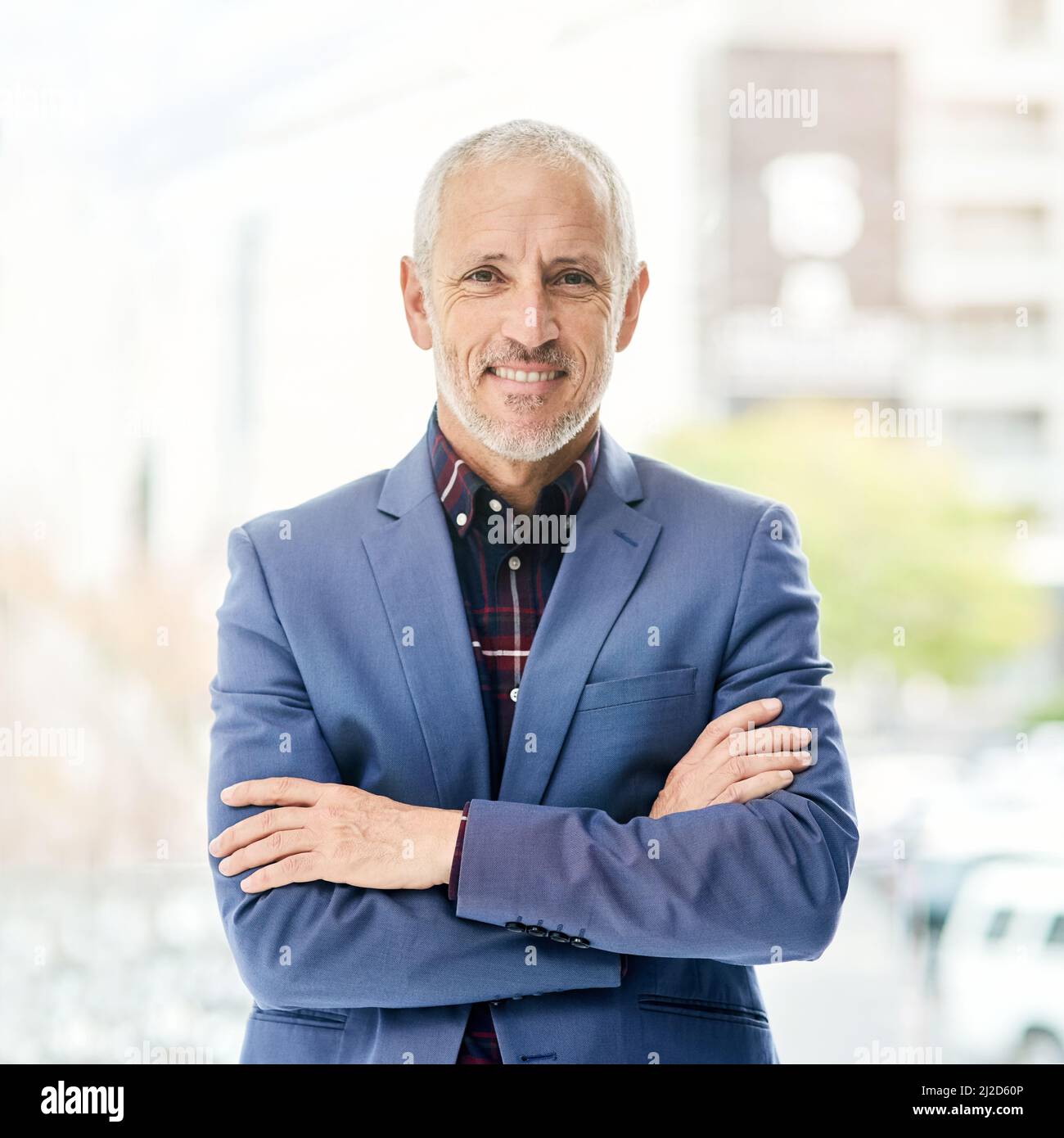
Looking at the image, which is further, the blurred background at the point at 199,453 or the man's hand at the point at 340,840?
the blurred background at the point at 199,453

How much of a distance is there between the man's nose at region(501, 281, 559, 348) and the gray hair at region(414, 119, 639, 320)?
0.32 feet

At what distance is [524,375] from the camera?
1.30m

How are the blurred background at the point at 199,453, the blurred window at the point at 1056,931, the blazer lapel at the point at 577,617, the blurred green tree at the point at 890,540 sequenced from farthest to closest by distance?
1. the blurred green tree at the point at 890,540
2. the blurred window at the point at 1056,931
3. the blurred background at the point at 199,453
4. the blazer lapel at the point at 577,617

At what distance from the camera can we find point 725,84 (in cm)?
1941

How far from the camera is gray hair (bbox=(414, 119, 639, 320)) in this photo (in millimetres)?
1316

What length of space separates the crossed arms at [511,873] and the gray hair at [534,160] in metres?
0.52

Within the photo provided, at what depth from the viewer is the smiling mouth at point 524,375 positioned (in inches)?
51.2

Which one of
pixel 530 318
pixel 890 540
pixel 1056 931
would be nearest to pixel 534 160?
pixel 530 318

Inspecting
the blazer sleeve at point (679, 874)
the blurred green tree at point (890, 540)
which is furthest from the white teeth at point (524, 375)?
the blurred green tree at point (890, 540)

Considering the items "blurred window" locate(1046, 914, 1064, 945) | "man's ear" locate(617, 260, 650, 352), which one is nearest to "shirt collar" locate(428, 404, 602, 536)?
"man's ear" locate(617, 260, 650, 352)

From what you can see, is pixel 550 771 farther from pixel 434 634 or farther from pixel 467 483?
pixel 467 483

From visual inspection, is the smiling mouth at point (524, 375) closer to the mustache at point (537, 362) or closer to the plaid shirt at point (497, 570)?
the mustache at point (537, 362)

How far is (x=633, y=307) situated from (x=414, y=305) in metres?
0.26
